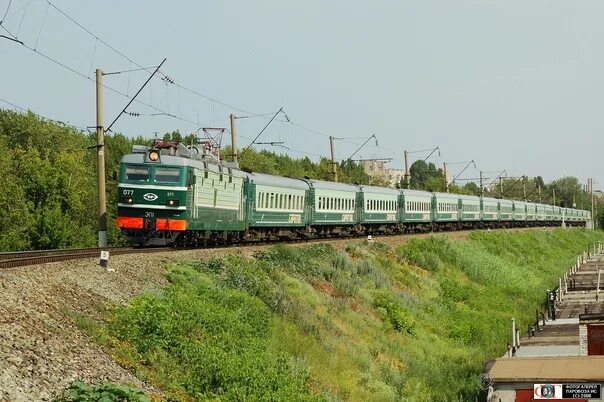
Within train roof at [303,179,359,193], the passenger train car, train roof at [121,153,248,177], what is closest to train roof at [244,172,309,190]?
the passenger train car

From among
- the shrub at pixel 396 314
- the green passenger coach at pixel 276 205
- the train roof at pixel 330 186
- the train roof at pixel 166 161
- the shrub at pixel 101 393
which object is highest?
Answer: the train roof at pixel 166 161

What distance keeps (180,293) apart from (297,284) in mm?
8565

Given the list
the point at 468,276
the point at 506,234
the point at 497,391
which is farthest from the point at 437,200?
the point at 497,391

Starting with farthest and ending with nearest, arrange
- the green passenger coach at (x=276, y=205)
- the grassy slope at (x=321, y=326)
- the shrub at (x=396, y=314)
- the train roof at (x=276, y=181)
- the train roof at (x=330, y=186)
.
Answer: the train roof at (x=330, y=186) → the train roof at (x=276, y=181) → the green passenger coach at (x=276, y=205) → the shrub at (x=396, y=314) → the grassy slope at (x=321, y=326)

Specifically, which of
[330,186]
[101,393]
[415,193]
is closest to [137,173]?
[101,393]

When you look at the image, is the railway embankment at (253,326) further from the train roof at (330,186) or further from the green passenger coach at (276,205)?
the train roof at (330,186)

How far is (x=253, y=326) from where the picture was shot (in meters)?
20.9

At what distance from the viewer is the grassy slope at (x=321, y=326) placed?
1666 centimetres

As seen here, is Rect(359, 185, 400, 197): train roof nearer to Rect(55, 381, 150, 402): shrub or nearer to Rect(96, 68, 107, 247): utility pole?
Rect(96, 68, 107, 247): utility pole

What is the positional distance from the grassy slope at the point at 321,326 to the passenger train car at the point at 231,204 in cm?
243

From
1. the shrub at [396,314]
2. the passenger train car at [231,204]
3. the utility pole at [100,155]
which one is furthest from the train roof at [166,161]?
the shrub at [396,314]

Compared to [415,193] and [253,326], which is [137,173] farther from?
[415,193]

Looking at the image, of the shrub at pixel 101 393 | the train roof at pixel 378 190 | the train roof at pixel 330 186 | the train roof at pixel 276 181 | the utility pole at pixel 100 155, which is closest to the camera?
the shrub at pixel 101 393

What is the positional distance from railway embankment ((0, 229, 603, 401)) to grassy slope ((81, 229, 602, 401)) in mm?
49
